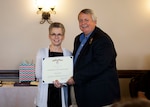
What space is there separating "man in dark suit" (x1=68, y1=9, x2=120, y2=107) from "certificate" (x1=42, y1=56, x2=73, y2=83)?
12 cm

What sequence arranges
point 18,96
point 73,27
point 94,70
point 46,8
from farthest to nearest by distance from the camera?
point 73,27 < point 46,8 < point 18,96 < point 94,70

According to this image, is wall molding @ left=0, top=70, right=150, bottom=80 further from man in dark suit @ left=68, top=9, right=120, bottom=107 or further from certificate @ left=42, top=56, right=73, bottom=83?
man in dark suit @ left=68, top=9, right=120, bottom=107

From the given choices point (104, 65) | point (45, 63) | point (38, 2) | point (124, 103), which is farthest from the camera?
point (38, 2)

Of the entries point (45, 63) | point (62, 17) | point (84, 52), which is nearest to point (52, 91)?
point (45, 63)

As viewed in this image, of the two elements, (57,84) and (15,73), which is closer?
(57,84)

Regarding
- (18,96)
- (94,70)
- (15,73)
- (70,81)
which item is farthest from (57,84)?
(15,73)

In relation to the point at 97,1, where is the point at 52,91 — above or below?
below

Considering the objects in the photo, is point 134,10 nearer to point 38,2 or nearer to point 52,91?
point 38,2

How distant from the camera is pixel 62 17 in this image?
3676 mm

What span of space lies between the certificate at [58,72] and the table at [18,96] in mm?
1061

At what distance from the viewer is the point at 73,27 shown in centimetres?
370

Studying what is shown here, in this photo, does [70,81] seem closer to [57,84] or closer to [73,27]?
[57,84]

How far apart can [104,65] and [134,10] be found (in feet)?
6.71

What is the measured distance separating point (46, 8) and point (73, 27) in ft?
1.63
